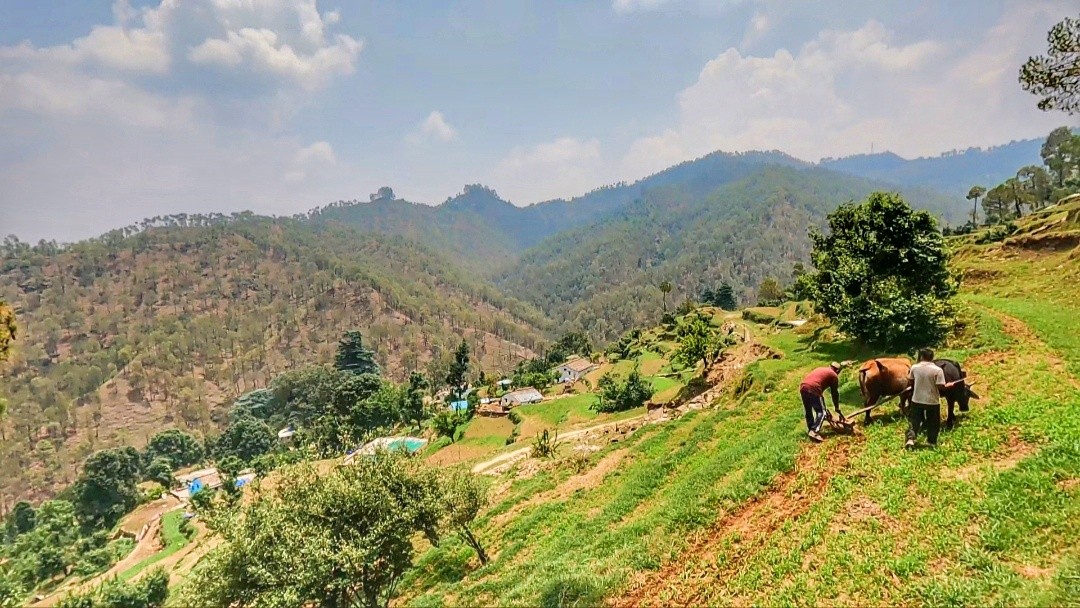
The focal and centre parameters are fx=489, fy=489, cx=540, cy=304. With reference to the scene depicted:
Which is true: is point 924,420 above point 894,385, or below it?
below

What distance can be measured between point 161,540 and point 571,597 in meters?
73.7

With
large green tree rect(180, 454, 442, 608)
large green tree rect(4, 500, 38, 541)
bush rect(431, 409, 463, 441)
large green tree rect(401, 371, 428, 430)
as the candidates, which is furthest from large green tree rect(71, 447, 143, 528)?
large green tree rect(180, 454, 442, 608)

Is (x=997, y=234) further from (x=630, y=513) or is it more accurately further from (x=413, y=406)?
(x=413, y=406)

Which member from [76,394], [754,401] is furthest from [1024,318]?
[76,394]

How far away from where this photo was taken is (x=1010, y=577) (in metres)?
7.40

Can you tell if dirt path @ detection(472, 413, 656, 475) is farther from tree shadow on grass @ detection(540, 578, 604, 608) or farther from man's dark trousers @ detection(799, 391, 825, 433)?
tree shadow on grass @ detection(540, 578, 604, 608)

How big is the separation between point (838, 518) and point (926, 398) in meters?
3.72

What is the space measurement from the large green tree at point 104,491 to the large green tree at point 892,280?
340 feet

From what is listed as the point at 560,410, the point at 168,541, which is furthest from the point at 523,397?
the point at 168,541

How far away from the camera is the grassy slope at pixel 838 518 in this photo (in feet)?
26.6

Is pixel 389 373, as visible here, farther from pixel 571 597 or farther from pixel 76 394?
pixel 571 597

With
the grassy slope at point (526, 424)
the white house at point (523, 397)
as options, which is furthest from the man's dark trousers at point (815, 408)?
the white house at point (523, 397)

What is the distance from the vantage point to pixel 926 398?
36.9 feet

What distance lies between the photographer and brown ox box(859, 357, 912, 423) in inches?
517
